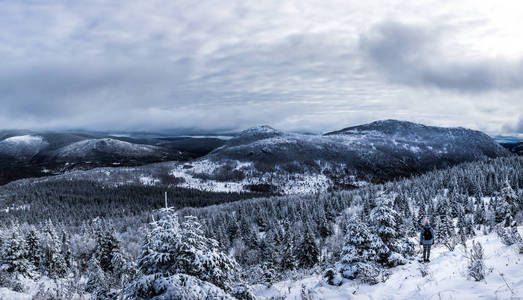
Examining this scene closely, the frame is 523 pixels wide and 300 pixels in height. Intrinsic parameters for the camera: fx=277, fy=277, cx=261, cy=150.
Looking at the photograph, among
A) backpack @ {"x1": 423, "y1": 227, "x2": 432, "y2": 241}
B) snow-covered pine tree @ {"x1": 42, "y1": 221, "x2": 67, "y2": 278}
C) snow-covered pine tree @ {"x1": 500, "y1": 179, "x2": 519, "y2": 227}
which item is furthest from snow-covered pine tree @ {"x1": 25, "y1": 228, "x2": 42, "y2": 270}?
snow-covered pine tree @ {"x1": 500, "y1": 179, "x2": 519, "y2": 227}

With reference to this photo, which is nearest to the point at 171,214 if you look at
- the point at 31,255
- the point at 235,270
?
the point at 235,270

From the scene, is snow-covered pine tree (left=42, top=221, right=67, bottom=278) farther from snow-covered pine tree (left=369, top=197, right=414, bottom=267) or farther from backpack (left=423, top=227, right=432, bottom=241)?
backpack (left=423, top=227, right=432, bottom=241)

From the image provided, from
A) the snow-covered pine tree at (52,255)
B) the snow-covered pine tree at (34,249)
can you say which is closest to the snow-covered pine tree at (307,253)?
the snow-covered pine tree at (52,255)

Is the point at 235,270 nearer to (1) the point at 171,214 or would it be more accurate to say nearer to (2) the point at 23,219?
(1) the point at 171,214

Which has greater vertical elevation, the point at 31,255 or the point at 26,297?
the point at 26,297

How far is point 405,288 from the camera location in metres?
8.79

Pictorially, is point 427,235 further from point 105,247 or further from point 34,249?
point 34,249

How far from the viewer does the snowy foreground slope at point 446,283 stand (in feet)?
22.0

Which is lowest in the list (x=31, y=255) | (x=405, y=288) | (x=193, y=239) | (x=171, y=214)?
(x=31, y=255)

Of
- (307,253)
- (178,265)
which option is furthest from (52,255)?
(178,265)

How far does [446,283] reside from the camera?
317 inches

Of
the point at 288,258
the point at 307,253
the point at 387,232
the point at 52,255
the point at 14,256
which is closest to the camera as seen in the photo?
the point at 387,232

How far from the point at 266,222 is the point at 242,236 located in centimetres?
2152

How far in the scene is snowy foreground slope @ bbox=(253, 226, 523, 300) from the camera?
6.70 m
